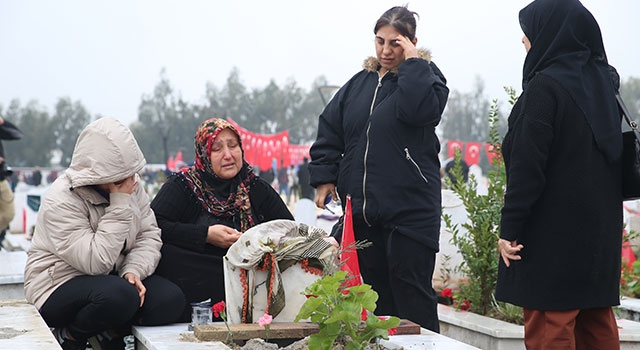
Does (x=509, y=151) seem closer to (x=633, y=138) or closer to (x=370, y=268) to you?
(x=633, y=138)

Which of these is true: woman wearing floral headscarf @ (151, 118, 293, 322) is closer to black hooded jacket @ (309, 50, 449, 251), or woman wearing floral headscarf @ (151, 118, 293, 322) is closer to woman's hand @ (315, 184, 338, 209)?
woman's hand @ (315, 184, 338, 209)

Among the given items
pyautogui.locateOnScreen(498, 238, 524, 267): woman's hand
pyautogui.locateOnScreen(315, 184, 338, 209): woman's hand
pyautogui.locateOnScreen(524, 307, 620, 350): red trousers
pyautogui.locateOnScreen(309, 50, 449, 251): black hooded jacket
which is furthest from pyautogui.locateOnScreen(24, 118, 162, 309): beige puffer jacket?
pyautogui.locateOnScreen(524, 307, 620, 350): red trousers

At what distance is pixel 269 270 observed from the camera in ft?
13.6

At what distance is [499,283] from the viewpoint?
384 cm

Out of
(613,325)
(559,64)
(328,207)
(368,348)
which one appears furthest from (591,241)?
(328,207)

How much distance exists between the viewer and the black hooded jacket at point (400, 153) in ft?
14.6

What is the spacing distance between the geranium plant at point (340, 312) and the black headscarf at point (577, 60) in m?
1.18

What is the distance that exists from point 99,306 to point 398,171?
1676mm

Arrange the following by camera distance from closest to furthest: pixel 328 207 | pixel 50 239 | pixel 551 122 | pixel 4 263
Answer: pixel 551 122
pixel 50 239
pixel 328 207
pixel 4 263

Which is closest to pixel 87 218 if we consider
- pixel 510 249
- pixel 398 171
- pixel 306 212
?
pixel 398 171

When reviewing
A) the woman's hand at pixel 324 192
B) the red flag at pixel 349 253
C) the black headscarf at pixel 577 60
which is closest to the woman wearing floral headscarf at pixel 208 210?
the woman's hand at pixel 324 192

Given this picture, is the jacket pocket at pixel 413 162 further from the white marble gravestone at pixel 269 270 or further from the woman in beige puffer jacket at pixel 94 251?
the woman in beige puffer jacket at pixel 94 251

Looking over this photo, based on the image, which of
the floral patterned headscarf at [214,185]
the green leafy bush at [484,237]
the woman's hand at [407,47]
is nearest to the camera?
the woman's hand at [407,47]

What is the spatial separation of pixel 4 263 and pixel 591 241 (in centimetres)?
525
